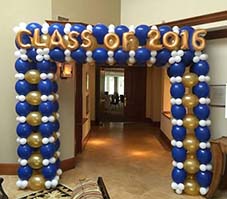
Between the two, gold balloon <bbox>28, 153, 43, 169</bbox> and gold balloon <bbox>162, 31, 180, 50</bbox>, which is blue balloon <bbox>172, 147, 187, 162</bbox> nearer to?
gold balloon <bbox>162, 31, 180, 50</bbox>

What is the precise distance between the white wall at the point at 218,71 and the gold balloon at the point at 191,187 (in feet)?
3.21

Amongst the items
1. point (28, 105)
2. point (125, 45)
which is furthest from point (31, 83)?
point (125, 45)

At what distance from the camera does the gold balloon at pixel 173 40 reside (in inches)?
178

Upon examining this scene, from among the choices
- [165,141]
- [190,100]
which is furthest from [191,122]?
[165,141]

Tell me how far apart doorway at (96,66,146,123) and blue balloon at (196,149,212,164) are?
790cm

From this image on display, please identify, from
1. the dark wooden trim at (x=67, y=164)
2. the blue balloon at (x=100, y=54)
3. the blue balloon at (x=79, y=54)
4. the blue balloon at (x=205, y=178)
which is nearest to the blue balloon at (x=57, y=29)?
the blue balloon at (x=79, y=54)

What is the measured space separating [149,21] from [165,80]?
144 inches

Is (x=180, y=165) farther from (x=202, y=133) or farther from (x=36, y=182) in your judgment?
(x=36, y=182)

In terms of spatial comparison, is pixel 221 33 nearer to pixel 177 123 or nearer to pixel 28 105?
pixel 177 123

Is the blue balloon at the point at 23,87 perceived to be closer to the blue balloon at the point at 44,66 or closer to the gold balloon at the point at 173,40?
the blue balloon at the point at 44,66

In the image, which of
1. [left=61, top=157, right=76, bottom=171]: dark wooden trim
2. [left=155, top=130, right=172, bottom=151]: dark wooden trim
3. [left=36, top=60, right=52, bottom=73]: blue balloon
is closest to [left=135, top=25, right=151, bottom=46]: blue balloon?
[left=36, top=60, right=52, bottom=73]: blue balloon

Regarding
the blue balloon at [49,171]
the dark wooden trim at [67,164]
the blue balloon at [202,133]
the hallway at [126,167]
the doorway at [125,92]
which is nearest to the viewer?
the blue balloon at [202,133]

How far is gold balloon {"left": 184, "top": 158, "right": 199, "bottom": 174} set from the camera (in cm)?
466

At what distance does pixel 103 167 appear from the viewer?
21.0ft
